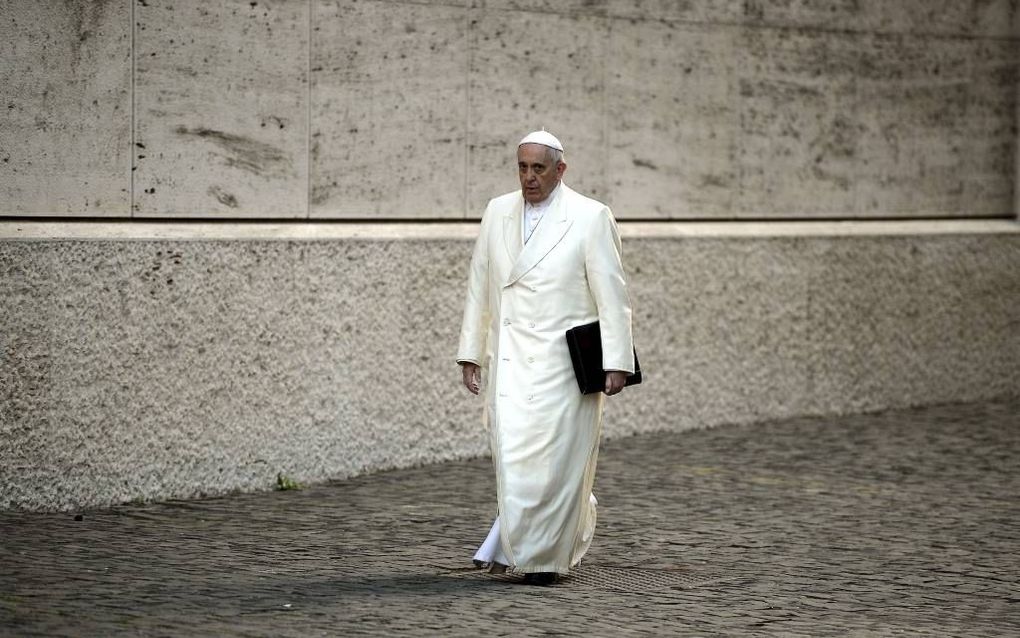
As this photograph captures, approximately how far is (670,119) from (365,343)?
2.79 metres

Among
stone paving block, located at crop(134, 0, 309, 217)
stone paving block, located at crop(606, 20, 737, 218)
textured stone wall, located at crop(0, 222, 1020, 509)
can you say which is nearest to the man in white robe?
textured stone wall, located at crop(0, 222, 1020, 509)

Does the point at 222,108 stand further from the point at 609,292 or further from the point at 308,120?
the point at 609,292

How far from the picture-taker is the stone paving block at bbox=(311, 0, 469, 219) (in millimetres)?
9875

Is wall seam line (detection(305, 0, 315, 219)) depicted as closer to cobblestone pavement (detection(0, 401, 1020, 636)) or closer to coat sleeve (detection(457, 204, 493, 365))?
cobblestone pavement (detection(0, 401, 1020, 636))

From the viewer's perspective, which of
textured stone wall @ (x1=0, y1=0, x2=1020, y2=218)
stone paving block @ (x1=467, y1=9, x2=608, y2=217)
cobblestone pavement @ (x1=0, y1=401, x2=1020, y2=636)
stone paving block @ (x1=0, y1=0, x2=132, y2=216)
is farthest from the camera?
stone paving block @ (x1=467, y1=9, x2=608, y2=217)

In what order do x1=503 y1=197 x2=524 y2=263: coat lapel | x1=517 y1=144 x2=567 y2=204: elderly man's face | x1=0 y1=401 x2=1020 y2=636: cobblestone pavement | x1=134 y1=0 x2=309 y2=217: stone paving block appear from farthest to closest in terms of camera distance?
x1=134 y1=0 x2=309 y2=217: stone paving block < x1=503 y1=197 x2=524 y2=263: coat lapel < x1=517 y1=144 x2=567 y2=204: elderly man's face < x1=0 y1=401 x2=1020 y2=636: cobblestone pavement

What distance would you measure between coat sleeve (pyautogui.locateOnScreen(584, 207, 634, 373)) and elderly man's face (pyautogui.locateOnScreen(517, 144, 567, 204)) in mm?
244

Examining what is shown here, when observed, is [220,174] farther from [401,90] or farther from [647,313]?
[647,313]

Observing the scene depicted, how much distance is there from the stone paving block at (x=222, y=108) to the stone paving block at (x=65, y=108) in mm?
117

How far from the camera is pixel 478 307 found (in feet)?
24.7

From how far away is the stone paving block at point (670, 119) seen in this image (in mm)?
11359

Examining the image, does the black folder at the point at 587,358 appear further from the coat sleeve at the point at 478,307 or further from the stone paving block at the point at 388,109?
the stone paving block at the point at 388,109

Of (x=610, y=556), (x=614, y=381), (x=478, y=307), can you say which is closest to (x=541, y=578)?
(x=610, y=556)

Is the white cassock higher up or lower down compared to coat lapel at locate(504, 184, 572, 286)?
lower down
